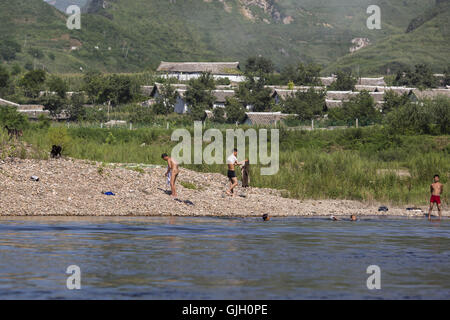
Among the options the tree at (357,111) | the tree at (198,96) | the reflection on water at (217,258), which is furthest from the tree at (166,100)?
the reflection on water at (217,258)

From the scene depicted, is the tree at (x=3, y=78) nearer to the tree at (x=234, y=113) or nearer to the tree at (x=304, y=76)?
the tree at (x=234, y=113)

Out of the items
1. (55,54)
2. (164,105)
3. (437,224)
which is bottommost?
(437,224)

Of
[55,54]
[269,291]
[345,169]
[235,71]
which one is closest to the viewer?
[269,291]

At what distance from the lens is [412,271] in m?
15.9

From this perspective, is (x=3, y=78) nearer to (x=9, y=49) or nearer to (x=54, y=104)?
(x=54, y=104)

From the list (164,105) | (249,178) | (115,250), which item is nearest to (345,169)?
(249,178)

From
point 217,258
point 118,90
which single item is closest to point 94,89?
point 118,90

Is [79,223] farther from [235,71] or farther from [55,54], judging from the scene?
[55,54]

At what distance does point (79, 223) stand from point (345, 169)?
57.7 ft

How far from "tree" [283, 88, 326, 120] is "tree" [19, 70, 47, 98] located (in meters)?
34.8

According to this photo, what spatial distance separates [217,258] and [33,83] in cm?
8698

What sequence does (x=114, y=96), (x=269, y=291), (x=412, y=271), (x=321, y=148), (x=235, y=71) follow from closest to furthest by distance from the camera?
(x=269, y=291)
(x=412, y=271)
(x=321, y=148)
(x=114, y=96)
(x=235, y=71)

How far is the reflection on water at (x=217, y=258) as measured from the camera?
1355cm

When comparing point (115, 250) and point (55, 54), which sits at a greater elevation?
point (55, 54)
